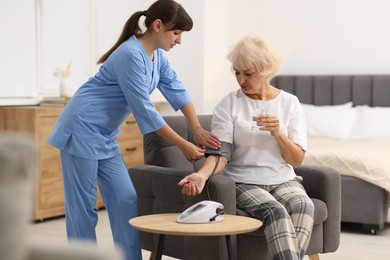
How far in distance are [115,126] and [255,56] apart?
2.12ft

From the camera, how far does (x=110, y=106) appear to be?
3.02m

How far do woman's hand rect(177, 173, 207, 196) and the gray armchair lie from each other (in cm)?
5

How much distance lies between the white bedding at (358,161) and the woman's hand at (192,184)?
6.62 feet

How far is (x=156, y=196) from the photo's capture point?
322 cm

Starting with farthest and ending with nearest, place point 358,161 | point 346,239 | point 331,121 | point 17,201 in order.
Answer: point 331,121 < point 358,161 < point 346,239 < point 17,201

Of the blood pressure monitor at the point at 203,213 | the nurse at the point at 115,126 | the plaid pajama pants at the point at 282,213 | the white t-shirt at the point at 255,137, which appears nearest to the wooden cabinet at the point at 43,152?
the nurse at the point at 115,126

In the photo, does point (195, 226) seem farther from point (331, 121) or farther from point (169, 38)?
point (331, 121)

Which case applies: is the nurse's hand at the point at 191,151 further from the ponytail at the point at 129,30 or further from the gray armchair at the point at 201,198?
the ponytail at the point at 129,30

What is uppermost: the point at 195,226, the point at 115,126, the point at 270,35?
the point at 270,35

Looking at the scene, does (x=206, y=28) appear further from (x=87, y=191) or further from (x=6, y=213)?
(x=6, y=213)

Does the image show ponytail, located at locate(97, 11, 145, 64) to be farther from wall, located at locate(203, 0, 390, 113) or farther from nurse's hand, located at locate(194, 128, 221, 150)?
wall, located at locate(203, 0, 390, 113)

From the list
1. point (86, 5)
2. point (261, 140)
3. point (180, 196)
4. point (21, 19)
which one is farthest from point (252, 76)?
point (86, 5)

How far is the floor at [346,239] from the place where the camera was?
4089 mm

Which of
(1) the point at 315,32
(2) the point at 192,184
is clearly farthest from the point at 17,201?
(1) the point at 315,32
